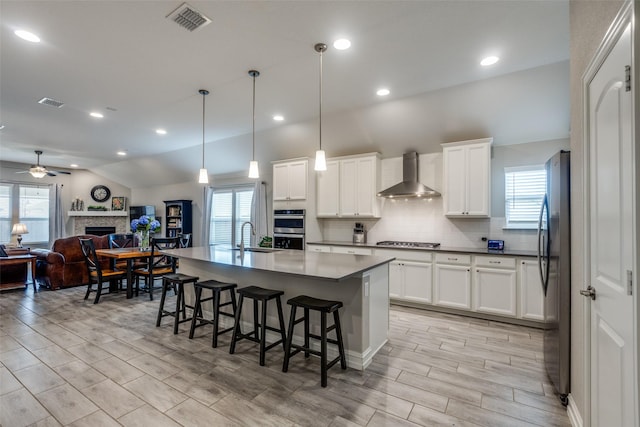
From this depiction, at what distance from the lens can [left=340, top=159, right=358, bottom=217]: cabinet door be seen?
5.42 metres

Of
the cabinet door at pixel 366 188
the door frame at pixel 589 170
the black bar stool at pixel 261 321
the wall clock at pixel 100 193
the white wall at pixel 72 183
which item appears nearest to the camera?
the door frame at pixel 589 170

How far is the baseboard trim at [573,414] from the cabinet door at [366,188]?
137 inches

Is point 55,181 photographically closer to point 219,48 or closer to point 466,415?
point 219,48

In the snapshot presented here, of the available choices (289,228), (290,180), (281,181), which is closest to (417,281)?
(289,228)

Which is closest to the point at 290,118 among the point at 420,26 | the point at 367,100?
the point at 367,100

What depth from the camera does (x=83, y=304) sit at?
486cm

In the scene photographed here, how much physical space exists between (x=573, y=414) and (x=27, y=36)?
17.1ft

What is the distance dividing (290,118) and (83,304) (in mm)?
4392

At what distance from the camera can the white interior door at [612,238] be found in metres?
1.31

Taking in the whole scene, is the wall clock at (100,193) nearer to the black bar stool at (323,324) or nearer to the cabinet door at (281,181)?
the cabinet door at (281,181)

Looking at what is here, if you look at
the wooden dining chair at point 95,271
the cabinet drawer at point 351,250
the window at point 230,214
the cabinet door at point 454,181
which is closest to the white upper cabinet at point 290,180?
the cabinet drawer at point 351,250

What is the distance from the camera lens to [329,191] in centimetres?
568

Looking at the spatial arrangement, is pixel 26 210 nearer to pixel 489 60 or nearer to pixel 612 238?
pixel 489 60

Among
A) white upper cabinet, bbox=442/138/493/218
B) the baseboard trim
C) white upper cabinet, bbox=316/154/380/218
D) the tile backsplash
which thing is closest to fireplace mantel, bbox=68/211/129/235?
white upper cabinet, bbox=316/154/380/218
